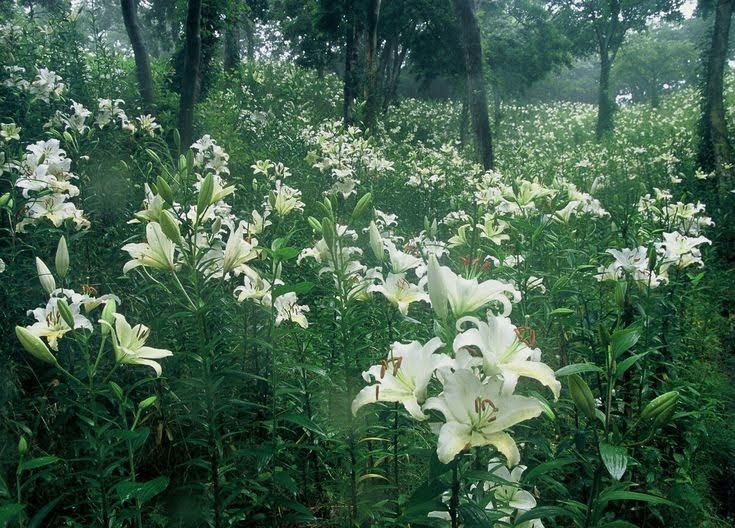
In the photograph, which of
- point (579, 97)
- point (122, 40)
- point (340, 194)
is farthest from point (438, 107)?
point (122, 40)

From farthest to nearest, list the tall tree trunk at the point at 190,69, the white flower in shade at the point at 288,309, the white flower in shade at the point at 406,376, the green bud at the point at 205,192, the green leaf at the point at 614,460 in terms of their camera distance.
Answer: the tall tree trunk at the point at 190,69 < the white flower in shade at the point at 288,309 < the green bud at the point at 205,192 < the white flower in shade at the point at 406,376 < the green leaf at the point at 614,460

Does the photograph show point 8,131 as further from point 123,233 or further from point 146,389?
point 146,389

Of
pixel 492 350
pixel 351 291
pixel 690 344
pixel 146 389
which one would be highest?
pixel 492 350

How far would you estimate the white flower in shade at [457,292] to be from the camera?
1.10 metres

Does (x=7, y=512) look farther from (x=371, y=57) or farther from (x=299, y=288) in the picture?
(x=371, y=57)

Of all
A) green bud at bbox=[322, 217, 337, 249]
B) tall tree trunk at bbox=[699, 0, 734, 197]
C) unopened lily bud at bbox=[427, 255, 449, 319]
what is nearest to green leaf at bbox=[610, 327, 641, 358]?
unopened lily bud at bbox=[427, 255, 449, 319]

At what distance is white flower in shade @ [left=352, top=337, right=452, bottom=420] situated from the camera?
3.26 feet

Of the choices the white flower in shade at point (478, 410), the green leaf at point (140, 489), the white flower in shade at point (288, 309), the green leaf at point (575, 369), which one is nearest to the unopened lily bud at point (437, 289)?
the white flower in shade at point (478, 410)

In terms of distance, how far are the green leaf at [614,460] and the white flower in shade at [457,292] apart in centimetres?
32

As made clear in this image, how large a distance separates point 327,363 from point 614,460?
60.5 inches

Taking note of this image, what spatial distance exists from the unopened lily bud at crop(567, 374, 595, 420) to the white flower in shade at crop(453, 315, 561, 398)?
0.04m

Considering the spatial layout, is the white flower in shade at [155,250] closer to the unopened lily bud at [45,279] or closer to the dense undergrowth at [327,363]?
the dense undergrowth at [327,363]

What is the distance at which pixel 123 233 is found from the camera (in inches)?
129

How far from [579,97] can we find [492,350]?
4820 centimetres
